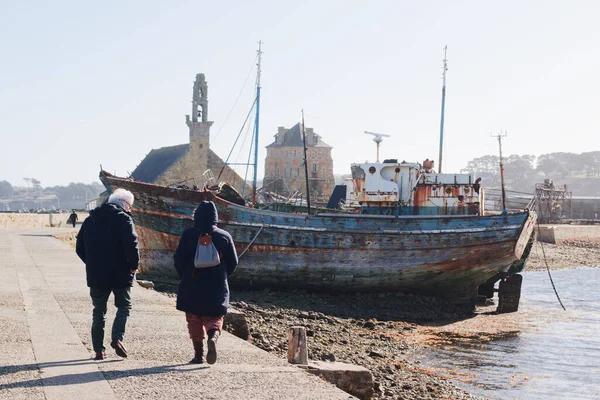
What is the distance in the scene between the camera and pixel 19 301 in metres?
10.7

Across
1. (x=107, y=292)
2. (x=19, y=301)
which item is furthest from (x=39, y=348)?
(x=19, y=301)

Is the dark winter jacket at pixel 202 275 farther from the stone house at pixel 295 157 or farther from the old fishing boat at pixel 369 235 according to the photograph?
the stone house at pixel 295 157

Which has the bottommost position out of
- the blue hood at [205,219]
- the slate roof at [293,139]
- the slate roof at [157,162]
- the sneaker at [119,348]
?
the sneaker at [119,348]

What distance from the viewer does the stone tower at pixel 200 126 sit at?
207ft

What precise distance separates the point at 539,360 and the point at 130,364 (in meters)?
9.60

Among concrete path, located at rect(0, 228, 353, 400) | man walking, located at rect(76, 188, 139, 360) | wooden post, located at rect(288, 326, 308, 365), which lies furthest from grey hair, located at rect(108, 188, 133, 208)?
wooden post, located at rect(288, 326, 308, 365)

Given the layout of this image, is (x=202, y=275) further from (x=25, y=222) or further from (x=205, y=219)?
(x=25, y=222)

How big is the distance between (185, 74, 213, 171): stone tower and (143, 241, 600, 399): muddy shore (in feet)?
139

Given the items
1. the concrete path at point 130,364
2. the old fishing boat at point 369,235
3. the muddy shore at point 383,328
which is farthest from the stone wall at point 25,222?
the concrete path at point 130,364

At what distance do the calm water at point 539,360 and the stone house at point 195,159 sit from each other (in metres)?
41.8

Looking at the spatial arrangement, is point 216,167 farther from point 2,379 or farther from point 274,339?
point 2,379

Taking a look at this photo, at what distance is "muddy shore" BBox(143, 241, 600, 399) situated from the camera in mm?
11062

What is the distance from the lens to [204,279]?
710 centimetres

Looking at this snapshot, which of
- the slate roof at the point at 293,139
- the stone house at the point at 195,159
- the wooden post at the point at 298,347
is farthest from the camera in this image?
the slate roof at the point at 293,139
